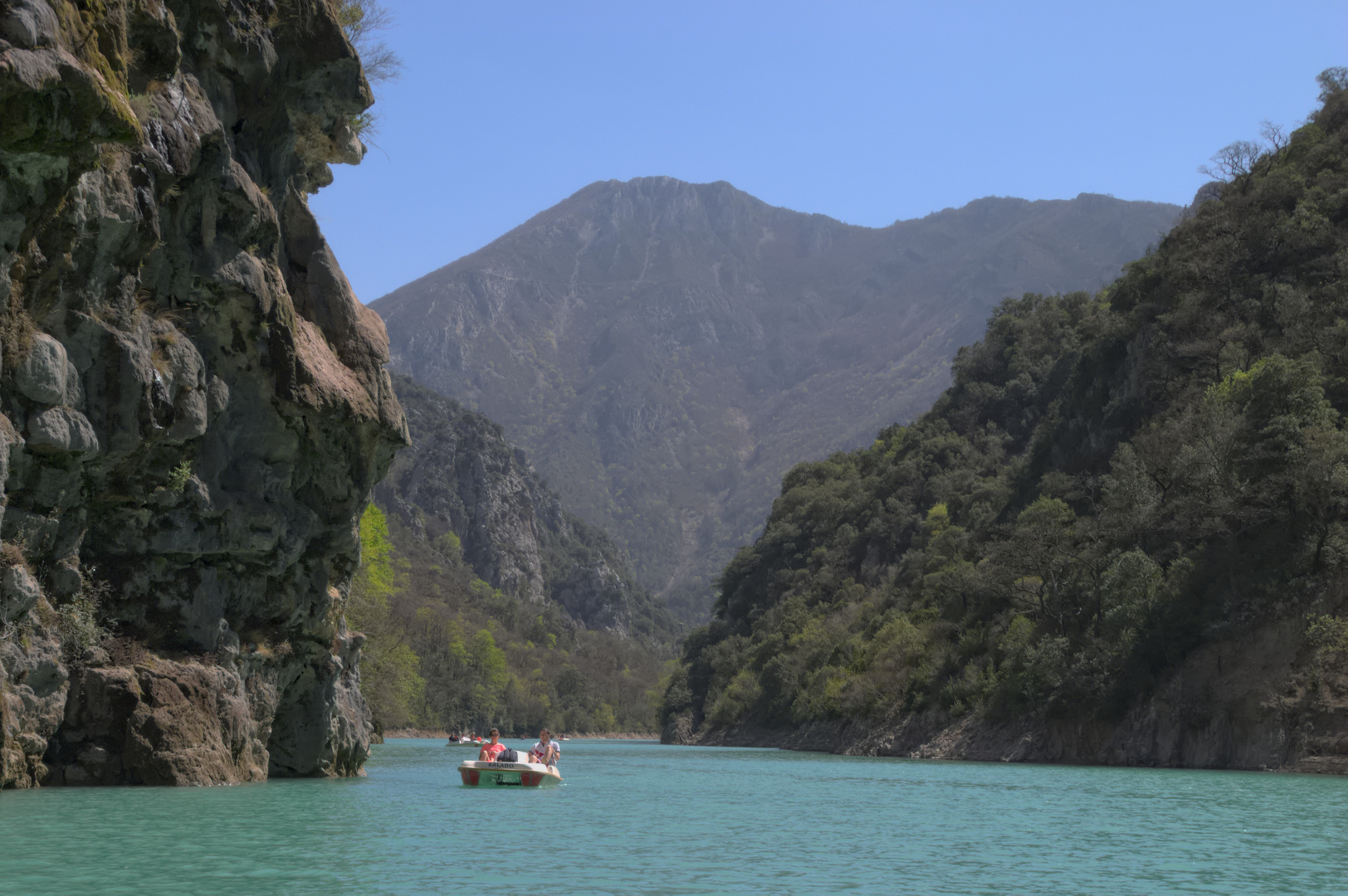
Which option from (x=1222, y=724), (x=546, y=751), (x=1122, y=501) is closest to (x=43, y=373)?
(x=546, y=751)

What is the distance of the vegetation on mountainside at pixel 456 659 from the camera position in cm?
6900

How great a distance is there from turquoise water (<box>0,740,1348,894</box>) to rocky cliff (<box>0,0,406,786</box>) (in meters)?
2.21

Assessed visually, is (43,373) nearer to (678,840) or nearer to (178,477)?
(178,477)

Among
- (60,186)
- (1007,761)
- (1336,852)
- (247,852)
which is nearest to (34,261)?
(60,186)

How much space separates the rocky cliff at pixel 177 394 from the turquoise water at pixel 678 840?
2.21 meters

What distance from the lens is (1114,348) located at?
8169 centimetres

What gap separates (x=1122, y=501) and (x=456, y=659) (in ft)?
299

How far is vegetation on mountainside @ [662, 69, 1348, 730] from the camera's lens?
53406 millimetres

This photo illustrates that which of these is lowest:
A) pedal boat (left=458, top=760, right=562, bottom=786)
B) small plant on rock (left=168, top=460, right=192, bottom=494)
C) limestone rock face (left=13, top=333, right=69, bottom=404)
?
pedal boat (left=458, top=760, right=562, bottom=786)

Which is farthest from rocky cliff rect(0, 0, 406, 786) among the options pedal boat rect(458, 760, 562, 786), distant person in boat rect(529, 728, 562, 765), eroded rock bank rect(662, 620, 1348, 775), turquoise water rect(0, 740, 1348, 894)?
eroded rock bank rect(662, 620, 1348, 775)

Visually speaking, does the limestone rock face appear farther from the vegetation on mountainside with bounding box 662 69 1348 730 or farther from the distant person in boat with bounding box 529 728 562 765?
the vegetation on mountainside with bounding box 662 69 1348 730

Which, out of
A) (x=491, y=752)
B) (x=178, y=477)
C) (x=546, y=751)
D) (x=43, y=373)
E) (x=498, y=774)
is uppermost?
(x=43, y=373)

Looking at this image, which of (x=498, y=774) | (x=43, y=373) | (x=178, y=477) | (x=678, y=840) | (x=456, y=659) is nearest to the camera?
(x=43, y=373)

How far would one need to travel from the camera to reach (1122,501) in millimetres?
65375
